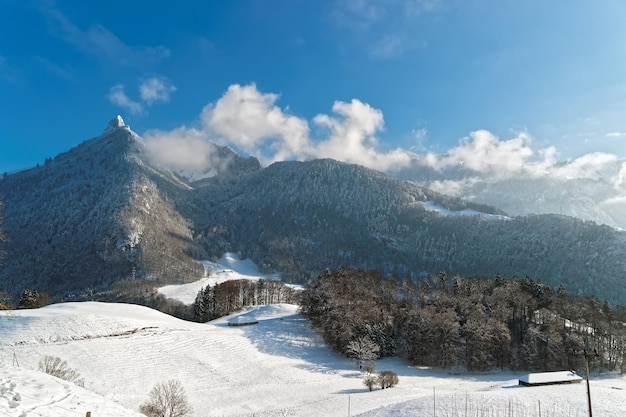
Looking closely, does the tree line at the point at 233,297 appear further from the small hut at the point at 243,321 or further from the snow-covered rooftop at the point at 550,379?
the snow-covered rooftop at the point at 550,379

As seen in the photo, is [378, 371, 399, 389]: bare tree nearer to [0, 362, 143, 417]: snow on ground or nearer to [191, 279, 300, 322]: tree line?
[0, 362, 143, 417]: snow on ground

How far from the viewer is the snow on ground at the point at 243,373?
32.1 meters

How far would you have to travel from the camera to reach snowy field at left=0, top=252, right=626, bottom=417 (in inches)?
1239

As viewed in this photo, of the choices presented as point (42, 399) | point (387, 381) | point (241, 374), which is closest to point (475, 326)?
point (387, 381)

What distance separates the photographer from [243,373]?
52.1 metres

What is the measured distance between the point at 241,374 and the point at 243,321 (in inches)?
1102

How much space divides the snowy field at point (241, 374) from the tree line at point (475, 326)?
3.77m

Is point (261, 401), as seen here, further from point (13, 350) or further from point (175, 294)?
point (175, 294)

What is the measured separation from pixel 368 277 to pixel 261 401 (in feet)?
174

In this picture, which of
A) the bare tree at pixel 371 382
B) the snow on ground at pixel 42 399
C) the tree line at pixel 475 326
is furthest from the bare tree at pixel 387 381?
the snow on ground at pixel 42 399

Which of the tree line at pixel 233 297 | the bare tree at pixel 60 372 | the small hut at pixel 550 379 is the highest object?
the tree line at pixel 233 297

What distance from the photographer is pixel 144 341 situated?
55375 mm

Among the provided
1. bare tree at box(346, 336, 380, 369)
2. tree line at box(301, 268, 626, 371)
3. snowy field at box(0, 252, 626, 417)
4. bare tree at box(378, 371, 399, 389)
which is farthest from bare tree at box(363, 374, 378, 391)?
tree line at box(301, 268, 626, 371)

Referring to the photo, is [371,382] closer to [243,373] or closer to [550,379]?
[243,373]
